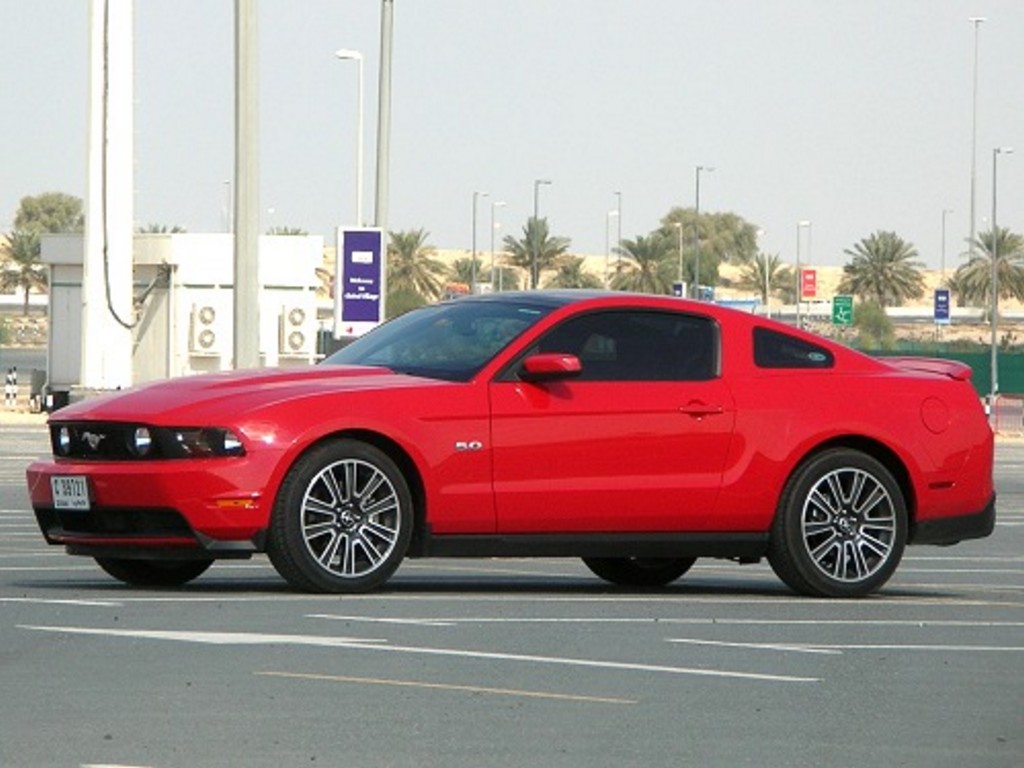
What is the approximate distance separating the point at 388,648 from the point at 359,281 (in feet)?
81.6

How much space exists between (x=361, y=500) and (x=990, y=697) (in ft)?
14.1

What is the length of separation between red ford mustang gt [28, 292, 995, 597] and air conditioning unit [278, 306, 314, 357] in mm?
41545

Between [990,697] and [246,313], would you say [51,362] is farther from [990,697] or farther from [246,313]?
[990,697]

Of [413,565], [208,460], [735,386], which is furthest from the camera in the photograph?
[413,565]

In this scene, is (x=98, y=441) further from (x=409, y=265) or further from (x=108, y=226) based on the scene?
(x=409, y=265)

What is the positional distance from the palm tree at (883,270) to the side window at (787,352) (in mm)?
119729

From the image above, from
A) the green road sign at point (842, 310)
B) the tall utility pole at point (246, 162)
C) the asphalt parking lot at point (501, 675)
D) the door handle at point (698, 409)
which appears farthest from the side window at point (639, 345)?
the green road sign at point (842, 310)

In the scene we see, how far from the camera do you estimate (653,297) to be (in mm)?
15320

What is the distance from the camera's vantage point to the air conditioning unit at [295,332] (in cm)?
5700

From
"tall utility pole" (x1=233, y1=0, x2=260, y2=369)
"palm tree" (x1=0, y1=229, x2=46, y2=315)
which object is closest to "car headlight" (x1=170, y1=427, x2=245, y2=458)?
"tall utility pole" (x1=233, y1=0, x2=260, y2=369)

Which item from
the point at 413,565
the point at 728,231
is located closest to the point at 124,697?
the point at 413,565

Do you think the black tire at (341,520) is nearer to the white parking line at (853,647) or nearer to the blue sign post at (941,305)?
the white parking line at (853,647)

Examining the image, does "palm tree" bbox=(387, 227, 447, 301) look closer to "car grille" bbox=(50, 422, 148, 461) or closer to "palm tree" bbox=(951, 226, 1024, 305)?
"palm tree" bbox=(951, 226, 1024, 305)

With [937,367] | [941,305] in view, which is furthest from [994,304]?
[937,367]
